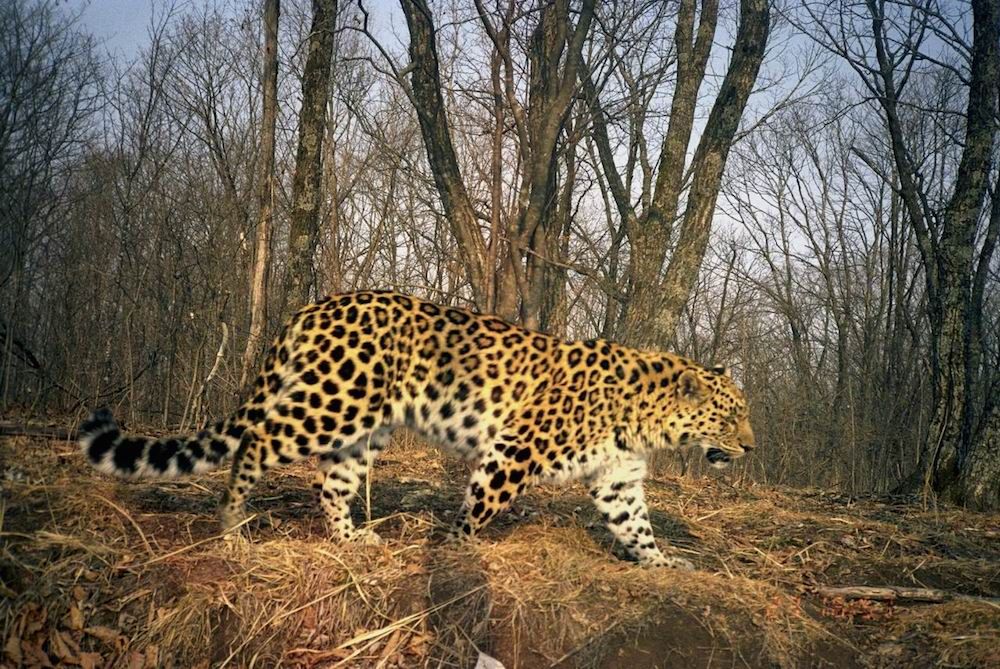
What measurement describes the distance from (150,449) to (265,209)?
483 centimetres

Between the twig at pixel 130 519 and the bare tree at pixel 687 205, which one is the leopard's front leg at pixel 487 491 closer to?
the twig at pixel 130 519

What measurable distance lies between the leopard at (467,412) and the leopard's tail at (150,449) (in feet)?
0.05

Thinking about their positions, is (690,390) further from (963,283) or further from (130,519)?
(963,283)

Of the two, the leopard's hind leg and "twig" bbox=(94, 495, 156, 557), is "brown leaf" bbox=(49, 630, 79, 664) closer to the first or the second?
"twig" bbox=(94, 495, 156, 557)

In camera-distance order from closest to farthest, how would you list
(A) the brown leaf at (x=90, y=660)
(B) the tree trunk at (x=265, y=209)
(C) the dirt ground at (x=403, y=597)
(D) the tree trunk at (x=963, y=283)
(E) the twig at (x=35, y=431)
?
(A) the brown leaf at (x=90, y=660), (C) the dirt ground at (x=403, y=597), (E) the twig at (x=35, y=431), (B) the tree trunk at (x=265, y=209), (D) the tree trunk at (x=963, y=283)

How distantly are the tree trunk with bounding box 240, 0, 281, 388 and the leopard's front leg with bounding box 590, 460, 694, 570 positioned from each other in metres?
4.59

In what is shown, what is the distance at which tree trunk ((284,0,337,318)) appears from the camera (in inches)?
377

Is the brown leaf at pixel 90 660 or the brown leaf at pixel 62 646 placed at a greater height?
the brown leaf at pixel 62 646

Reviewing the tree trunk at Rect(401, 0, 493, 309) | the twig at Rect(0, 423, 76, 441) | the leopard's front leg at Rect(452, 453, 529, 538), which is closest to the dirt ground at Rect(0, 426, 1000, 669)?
the leopard's front leg at Rect(452, 453, 529, 538)

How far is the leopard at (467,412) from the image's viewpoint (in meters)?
6.22

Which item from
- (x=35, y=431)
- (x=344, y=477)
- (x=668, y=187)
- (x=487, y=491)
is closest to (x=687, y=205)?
(x=668, y=187)

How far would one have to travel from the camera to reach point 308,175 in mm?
9680

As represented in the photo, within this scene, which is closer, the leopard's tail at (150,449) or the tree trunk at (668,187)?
the leopard's tail at (150,449)

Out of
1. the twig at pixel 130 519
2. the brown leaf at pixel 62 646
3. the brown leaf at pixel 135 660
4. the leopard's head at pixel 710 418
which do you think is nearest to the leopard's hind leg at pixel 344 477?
the twig at pixel 130 519
